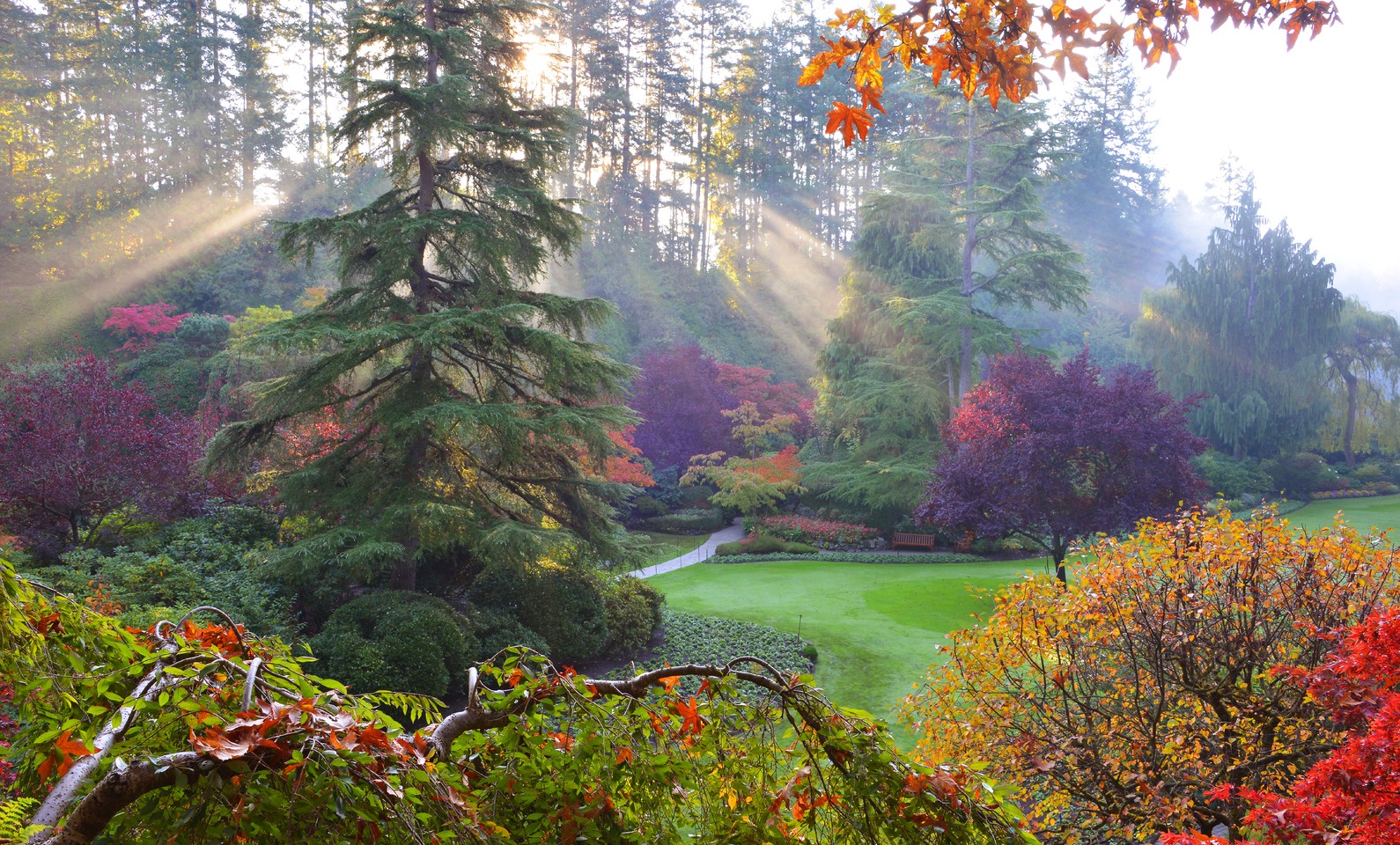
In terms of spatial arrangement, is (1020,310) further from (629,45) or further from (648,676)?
(648,676)

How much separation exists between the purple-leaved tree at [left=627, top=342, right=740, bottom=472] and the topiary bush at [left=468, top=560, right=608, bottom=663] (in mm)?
16745

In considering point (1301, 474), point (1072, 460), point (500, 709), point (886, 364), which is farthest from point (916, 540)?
point (500, 709)

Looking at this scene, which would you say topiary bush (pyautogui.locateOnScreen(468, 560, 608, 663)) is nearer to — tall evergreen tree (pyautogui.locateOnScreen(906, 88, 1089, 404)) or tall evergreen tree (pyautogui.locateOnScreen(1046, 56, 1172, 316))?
tall evergreen tree (pyautogui.locateOnScreen(906, 88, 1089, 404))

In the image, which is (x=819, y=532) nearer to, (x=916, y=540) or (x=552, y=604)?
(x=916, y=540)

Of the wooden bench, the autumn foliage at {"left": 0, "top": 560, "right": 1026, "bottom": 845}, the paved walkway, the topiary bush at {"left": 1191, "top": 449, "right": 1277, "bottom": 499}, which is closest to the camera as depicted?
the autumn foliage at {"left": 0, "top": 560, "right": 1026, "bottom": 845}

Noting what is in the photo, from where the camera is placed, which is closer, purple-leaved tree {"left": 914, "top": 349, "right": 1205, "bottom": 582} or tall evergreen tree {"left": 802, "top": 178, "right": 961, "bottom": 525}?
purple-leaved tree {"left": 914, "top": 349, "right": 1205, "bottom": 582}

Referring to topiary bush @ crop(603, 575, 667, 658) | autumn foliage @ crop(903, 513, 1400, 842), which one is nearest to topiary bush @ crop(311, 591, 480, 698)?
topiary bush @ crop(603, 575, 667, 658)

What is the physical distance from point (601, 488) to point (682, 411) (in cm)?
1705

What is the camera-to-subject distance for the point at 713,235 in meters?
44.6

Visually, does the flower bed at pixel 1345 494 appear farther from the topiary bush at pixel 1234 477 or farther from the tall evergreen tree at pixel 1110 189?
the tall evergreen tree at pixel 1110 189

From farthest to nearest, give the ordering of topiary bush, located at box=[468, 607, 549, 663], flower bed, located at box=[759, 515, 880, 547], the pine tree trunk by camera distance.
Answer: the pine tree trunk
flower bed, located at box=[759, 515, 880, 547]
topiary bush, located at box=[468, 607, 549, 663]

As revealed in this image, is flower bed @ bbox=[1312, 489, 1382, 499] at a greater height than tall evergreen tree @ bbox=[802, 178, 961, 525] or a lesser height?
lesser

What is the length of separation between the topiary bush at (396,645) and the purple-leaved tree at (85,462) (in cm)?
430

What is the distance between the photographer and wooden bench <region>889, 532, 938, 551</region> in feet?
76.3
